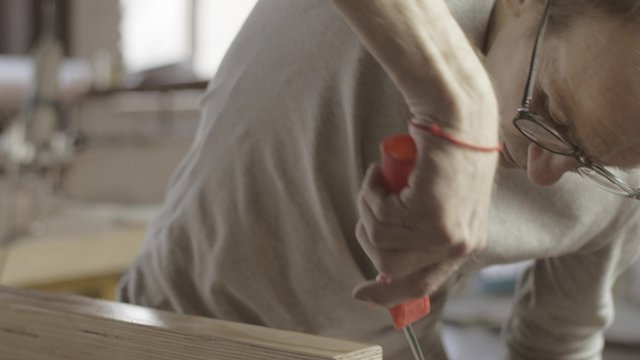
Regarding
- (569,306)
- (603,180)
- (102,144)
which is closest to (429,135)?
(603,180)

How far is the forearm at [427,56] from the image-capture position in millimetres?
508

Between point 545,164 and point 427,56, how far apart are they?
21cm

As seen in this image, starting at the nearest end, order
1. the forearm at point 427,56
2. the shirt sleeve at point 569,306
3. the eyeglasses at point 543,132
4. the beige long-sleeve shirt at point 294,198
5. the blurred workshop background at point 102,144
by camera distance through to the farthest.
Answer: the forearm at point 427,56
the eyeglasses at point 543,132
the beige long-sleeve shirt at point 294,198
the shirt sleeve at point 569,306
the blurred workshop background at point 102,144

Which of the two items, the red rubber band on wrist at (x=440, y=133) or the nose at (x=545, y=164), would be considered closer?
the red rubber band on wrist at (x=440, y=133)

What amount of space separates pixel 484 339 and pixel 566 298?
Result: 2.01 metres

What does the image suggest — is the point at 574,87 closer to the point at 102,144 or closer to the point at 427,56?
the point at 427,56

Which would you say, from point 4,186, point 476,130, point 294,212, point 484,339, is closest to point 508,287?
point 484,339

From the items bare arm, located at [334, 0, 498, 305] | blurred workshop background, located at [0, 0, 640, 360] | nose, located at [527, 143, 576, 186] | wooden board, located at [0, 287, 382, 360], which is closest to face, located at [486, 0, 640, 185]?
nose, located at [527, 143, 576, 186]

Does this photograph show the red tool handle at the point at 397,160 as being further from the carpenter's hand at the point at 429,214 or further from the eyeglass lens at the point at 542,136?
the eyeglass lens at the point at 542,136

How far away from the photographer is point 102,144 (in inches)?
126

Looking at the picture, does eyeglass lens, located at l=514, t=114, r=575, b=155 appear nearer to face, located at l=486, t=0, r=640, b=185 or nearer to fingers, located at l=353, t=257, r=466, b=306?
face, located at l=486, t=0, r=640, b=185

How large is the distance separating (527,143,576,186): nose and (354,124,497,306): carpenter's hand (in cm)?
14

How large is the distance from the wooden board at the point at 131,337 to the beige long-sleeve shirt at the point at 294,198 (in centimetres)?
19

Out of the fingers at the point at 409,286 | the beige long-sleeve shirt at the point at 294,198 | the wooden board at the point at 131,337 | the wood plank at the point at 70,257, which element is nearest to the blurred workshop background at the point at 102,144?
the wood plank at the point at 70,257
